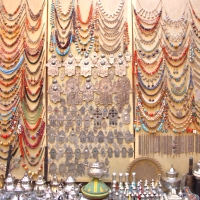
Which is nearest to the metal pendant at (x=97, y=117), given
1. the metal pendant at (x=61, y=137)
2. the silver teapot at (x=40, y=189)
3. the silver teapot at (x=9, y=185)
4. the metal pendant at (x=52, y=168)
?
the metal pendant at (x=61, y=137)

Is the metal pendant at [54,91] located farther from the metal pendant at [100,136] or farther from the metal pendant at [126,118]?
the metal pendant at [126,118]

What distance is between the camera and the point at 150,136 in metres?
2.72

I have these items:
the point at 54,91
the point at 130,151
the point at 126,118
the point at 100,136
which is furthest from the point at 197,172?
the point at 54,91

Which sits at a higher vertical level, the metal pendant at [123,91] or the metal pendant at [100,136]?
the metal pendant at [123,91]

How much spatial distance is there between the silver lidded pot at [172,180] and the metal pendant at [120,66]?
1.01 metres

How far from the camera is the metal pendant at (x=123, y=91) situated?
2.72m

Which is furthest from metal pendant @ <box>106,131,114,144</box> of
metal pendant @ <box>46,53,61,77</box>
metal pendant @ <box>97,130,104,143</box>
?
metal pendant @ <box>46,53,61,77</box>

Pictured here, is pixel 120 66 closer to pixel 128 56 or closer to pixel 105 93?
pixel 128 56

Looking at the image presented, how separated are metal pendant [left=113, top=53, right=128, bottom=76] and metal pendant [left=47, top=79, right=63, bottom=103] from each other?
22.7 inches

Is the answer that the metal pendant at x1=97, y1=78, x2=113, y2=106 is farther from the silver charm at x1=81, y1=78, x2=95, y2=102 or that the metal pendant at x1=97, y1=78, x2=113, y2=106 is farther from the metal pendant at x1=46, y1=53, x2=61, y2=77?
the metal pendant at x1=46, y1=53, x2=61, y2=77

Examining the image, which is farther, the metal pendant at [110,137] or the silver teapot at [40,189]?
the metal pendant at [110,137]

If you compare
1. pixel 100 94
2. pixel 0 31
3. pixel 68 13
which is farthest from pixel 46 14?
pixel 100 94

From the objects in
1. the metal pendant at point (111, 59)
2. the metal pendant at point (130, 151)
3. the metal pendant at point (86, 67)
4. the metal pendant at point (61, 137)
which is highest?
the metal pendant at point (111, 59)

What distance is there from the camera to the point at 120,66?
107 inches
